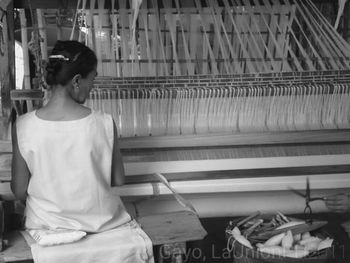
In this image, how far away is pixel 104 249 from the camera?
71.2 inches

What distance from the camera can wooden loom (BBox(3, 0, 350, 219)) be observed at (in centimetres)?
229

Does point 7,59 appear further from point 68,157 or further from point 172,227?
point 172,227

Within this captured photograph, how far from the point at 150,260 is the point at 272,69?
1.35 meters

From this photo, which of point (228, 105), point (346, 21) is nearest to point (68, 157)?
point (228, 105)

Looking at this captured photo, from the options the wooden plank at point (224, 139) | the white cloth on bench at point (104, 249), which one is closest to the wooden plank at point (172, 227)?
the white cloth on bench at point (104, 249)

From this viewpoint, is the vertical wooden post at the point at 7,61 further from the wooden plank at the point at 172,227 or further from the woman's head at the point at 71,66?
the wooden plank at the point at 172,227

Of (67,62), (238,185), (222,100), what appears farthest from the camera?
(222,100)

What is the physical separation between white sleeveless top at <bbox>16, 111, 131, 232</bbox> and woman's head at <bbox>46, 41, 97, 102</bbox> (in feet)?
0.50

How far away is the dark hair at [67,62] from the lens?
175 cm

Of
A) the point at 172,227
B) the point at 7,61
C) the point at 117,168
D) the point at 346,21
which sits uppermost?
the point at 346,21

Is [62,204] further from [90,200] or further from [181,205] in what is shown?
[181,205]

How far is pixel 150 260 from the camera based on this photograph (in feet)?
6.20

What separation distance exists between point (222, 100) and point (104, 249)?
1.08 m

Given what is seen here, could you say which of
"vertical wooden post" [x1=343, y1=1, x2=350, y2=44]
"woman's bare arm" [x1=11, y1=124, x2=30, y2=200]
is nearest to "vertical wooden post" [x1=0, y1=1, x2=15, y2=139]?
"woman's bare arm" [x1=11, y1=124, x2=30, y2=200]
